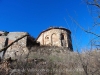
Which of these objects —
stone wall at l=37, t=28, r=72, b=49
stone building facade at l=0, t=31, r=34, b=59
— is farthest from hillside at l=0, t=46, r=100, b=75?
stone wall at l=37, t=28, r=72, b=49

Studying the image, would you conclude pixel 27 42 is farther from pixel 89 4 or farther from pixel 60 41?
pixel 89 4

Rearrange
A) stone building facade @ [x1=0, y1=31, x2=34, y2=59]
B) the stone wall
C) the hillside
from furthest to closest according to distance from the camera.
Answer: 1. the stone wall
2. stone building facade @ [x1=0, y1=31, x2=34, y2=59]
3. the hillside

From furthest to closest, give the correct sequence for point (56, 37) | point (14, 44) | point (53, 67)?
point (56, 37) → point (14, 44) → point (53, 67)

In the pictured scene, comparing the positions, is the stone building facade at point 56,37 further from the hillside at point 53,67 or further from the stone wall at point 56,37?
the hillside at point 53,67

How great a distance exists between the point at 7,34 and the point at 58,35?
966 centimetres

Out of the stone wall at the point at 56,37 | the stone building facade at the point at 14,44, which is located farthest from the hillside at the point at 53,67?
the stone wall at the point at 56,37

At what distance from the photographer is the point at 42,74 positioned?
8.45 meters

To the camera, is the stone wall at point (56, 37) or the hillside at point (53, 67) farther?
the stone wall at point (56, 37)

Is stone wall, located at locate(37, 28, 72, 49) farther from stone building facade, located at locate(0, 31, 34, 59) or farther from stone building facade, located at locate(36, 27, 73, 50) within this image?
stone building facade, located at locate(0, 31, 34, 59)

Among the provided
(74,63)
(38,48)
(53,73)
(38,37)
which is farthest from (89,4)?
(38,37)

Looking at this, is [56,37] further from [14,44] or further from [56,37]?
[14,44]

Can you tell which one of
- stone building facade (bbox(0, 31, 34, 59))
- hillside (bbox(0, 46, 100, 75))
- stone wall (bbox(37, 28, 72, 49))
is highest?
stone wall (bbox(37, 28, 72, 49))

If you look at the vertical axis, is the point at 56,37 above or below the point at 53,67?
above

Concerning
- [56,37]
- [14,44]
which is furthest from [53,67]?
[56,37]
